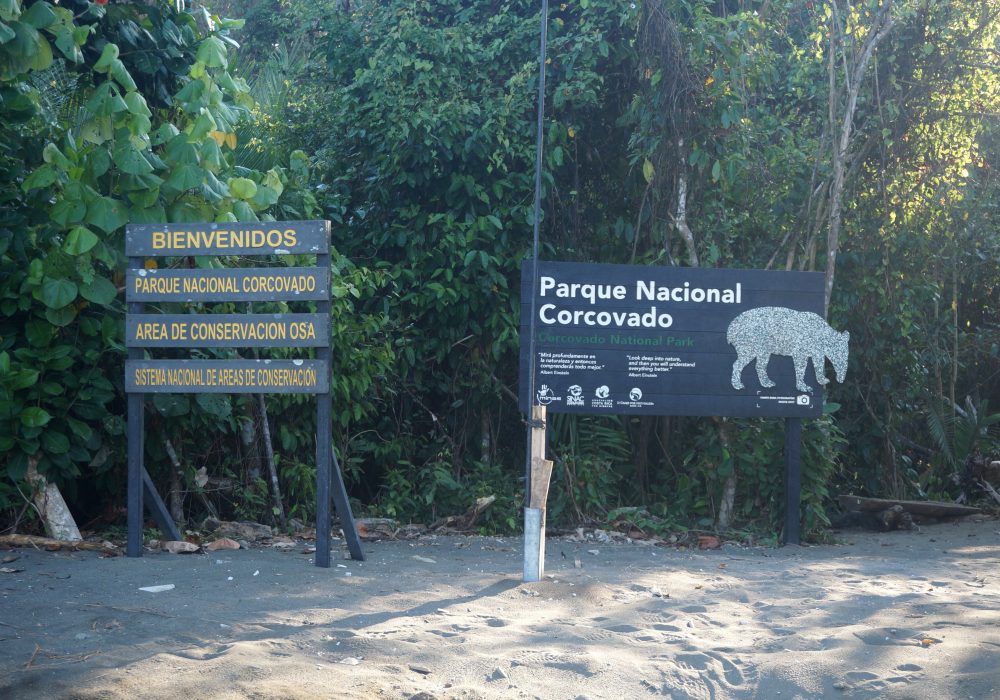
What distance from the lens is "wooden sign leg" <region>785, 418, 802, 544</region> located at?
8.22 meters

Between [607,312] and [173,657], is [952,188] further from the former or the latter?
[173,657]

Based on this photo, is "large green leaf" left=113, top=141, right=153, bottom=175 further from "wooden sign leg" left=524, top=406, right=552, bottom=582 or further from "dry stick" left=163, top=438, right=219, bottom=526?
"wooden sign leg" left=524, top=406, right=552, bottom=582

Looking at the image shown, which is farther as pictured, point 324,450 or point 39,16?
point 324,450

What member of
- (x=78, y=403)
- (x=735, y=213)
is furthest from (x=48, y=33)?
(x=735, y=213)

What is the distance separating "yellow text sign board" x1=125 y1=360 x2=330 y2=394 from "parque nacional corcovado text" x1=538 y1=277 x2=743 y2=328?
213 centimetres

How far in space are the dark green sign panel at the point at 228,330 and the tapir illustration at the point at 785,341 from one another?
3.42 metres

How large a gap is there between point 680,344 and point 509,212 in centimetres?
237

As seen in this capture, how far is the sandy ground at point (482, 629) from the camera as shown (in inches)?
168

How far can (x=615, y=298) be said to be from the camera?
7.96 meters

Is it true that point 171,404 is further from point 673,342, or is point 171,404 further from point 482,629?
point 673,342

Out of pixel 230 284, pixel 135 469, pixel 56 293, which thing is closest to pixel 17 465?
pixel 135 469

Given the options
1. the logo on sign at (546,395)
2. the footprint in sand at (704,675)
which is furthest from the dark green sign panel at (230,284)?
the footprint in sand at (704,675)

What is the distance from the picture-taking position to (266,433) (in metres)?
8.27

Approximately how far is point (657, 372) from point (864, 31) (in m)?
4.26
